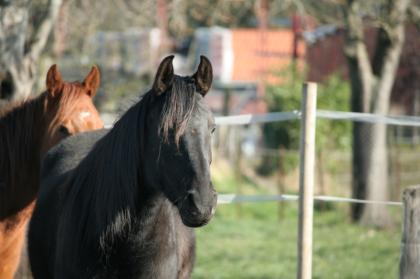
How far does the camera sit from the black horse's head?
3.68 metres

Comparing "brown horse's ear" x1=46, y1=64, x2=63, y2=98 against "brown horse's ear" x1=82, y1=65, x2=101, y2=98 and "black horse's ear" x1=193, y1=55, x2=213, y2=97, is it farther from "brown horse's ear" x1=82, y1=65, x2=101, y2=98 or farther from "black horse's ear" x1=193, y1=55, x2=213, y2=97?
"black horse's ear" x1=193, y1=55, x2=213, y2=97

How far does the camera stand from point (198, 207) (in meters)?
3.63

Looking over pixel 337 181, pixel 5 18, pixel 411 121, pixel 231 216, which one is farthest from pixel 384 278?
pixel 337 181

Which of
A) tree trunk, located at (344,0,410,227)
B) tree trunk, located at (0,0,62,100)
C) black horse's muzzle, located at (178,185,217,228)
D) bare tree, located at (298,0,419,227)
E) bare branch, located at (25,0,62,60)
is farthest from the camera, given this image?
tree trunk, located at (344,0,410,227)

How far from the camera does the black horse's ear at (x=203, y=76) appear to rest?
13.0ft

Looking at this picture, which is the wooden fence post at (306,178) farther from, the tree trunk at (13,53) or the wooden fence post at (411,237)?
the tree trunk at (13,53)

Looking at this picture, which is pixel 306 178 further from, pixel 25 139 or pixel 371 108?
pixel 371 108

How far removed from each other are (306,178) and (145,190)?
1.75 meters

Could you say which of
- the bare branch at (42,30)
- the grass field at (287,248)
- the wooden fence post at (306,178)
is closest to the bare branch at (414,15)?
the grass field at (287,248)

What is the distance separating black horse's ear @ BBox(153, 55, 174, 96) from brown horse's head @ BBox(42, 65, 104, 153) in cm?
172

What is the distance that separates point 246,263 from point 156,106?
6654 mm

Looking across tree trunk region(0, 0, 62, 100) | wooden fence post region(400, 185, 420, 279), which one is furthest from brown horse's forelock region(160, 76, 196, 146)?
tree trunk region(0, 0, 62, 100)

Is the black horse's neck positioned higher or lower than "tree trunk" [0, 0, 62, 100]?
lower

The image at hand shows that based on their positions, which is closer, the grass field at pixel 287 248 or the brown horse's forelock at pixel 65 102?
the brown horse's forelock at pixel 65 102
